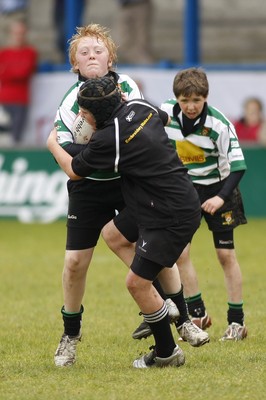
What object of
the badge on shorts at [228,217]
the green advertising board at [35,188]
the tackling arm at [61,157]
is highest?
the tackling arm at [61,157]

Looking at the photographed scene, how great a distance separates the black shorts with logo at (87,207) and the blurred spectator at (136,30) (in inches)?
440

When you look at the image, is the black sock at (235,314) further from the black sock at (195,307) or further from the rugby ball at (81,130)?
the rugby ball at (81,130)

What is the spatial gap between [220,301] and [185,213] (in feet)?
10.7

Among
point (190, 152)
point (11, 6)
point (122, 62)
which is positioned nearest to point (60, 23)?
point (11, 6)

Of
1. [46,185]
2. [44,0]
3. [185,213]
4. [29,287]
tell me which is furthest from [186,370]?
[44,0]

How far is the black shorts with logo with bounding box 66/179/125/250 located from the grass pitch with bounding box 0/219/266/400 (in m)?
0.73

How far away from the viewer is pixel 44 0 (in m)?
21.2

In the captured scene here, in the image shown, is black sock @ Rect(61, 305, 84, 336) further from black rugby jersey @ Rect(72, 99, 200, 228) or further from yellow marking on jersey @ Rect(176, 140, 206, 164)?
yellow marking on jersey @ Rect(176, 140, 206, 164)

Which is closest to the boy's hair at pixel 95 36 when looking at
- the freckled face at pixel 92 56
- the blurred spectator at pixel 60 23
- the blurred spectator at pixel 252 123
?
the freckled face at pixel 92 56

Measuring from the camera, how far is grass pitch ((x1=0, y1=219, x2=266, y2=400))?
19.5ft

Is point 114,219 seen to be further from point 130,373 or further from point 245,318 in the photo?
point 245,318

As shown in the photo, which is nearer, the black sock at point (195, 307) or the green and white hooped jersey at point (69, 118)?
the green and white hooped jersey at point (69, 118)

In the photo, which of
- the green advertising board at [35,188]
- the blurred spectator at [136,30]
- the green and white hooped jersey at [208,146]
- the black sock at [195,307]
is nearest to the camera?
the green and white hooped jersey at [208,146]

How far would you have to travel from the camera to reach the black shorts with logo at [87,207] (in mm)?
6750
